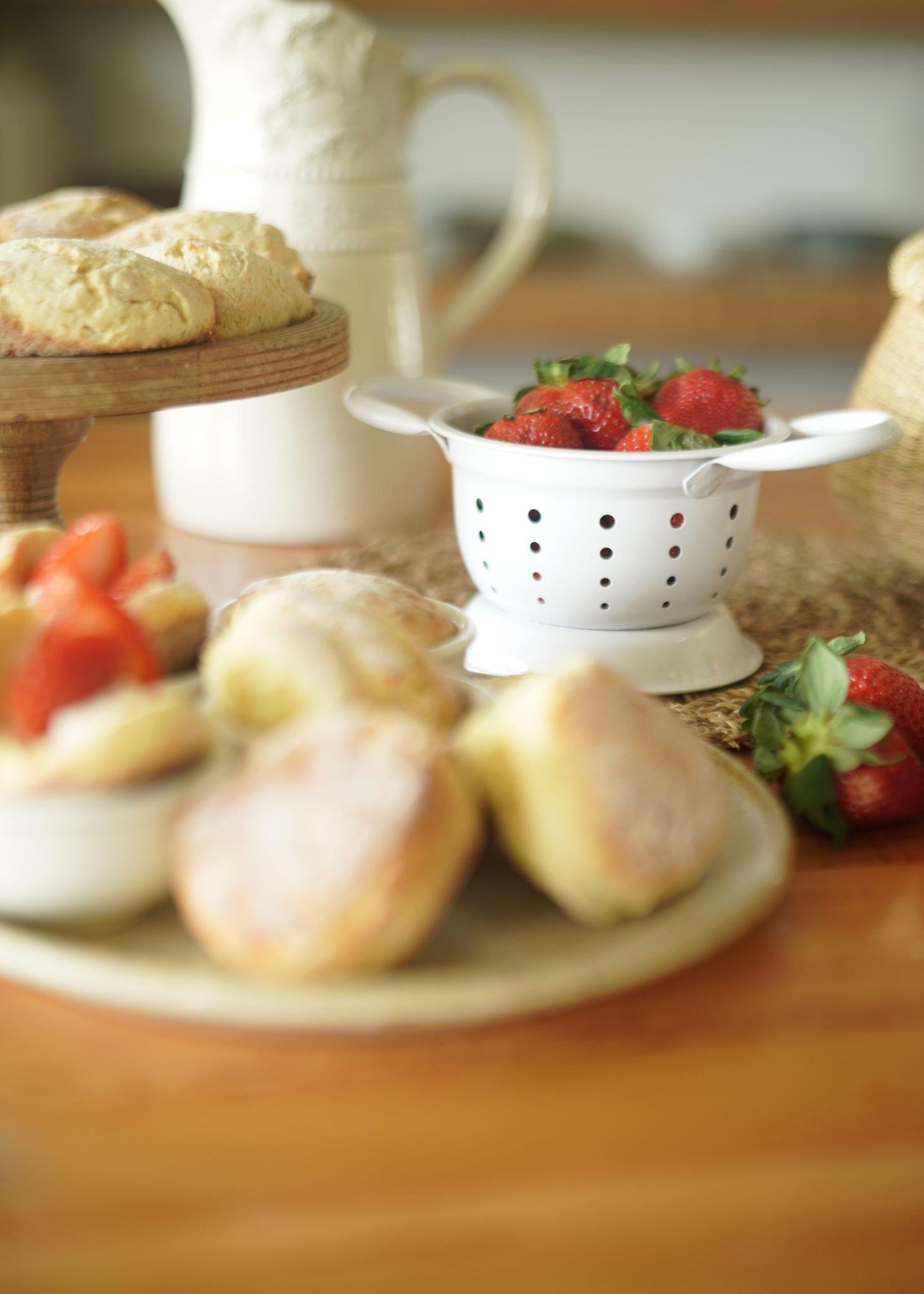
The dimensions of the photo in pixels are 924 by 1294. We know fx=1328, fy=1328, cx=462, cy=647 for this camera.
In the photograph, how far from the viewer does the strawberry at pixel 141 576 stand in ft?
1.71

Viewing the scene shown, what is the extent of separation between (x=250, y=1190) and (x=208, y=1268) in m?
0.03

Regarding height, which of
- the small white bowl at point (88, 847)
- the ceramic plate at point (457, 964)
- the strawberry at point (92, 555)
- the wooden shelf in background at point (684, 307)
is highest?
the strawberry at point (92, 555)

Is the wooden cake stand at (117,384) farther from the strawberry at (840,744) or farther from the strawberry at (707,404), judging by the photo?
the strawberry at (840,744)

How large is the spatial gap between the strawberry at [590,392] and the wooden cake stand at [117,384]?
12 cm

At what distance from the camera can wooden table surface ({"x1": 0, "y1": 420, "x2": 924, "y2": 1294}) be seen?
13.4 inches

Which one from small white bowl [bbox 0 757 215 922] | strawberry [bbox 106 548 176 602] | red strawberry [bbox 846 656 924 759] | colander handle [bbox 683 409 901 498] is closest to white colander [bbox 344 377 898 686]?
colander handle [bbox 683 409 901 498]

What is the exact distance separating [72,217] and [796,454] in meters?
0.49

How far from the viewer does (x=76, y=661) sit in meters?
0.42

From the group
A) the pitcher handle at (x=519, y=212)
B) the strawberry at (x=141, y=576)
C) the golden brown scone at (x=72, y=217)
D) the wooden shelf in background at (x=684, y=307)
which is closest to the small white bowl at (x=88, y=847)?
the strawberry at (x=141, y=576)

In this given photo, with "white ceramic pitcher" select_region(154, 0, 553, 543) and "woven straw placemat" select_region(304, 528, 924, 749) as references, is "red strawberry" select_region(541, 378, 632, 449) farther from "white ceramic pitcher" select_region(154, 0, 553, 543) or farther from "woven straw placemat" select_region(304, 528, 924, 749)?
"white ceramic pitcher" select_region(154, 0, 553, 543)

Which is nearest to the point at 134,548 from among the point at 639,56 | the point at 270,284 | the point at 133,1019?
the point at 270,284

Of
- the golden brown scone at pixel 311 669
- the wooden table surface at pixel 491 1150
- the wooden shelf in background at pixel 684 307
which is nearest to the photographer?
the wooden table surface at pixel 491 1150

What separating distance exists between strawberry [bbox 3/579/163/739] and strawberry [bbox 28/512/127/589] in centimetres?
7

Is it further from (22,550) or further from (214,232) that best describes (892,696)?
(214,232)
